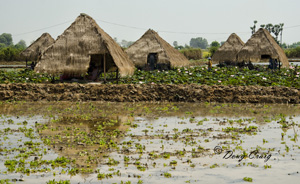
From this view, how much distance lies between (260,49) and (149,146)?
80.8ft

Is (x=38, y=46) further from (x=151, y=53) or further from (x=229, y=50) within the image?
(x=229, y=50)

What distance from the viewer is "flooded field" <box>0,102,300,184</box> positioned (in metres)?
7.45

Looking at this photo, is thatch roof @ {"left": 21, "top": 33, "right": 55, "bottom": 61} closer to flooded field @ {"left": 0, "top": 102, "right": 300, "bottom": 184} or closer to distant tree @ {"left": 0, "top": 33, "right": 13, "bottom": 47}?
flooded field @ {"left": 0, "top": 102, "right": 300, "bottom": 184}

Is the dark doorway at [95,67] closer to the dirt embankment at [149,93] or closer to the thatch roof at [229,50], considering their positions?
the dirt embankment at [149,93]

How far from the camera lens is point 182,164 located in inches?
318

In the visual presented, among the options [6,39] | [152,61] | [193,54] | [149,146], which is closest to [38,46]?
[152,61]

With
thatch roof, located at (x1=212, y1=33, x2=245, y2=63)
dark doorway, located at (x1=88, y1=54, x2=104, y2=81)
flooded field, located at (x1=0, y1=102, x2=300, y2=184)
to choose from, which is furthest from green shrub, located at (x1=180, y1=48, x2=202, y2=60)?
flooded field, located at (x1=0, y1=102, x2=300, y2=184)

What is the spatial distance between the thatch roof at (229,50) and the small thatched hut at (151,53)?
8.56 metres

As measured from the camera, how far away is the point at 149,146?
952cm

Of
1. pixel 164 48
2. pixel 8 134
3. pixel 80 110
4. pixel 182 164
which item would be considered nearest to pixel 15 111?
pixel 80 110

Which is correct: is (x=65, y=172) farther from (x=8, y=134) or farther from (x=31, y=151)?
(x=8, y=134)

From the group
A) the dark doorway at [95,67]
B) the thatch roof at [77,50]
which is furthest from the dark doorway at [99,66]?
the thatch roof at [77,50]

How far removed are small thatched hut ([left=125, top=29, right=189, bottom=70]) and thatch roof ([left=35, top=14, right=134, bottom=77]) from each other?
11010mm

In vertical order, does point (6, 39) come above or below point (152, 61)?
above
